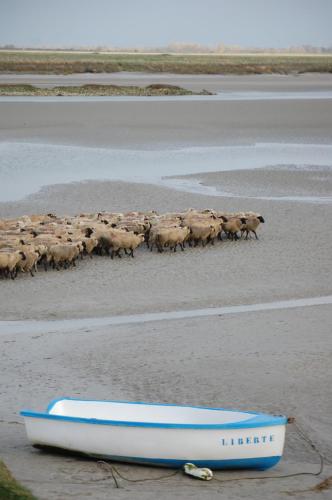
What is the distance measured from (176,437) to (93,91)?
51.8 m

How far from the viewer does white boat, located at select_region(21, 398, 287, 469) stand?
29.2 feet

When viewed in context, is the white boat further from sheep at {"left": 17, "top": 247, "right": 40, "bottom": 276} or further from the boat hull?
sheep at {"left": 17, "top": 247, "right": 40, "bottom": 276}

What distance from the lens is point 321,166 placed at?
3106 cm

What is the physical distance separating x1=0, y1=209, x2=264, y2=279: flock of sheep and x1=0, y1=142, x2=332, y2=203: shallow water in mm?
5220

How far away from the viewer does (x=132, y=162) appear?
32125 mm

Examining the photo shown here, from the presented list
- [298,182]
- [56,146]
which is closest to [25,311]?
[298,182]

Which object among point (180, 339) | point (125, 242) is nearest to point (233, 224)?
point (125, 242)

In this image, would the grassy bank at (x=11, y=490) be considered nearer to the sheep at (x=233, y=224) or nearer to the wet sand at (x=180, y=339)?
the wet sand at (x=180, y=339)

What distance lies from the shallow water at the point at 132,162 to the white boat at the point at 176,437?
53.1 ft

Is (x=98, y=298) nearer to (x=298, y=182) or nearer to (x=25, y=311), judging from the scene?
(x=25, y=311)

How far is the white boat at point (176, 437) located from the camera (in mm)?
8914

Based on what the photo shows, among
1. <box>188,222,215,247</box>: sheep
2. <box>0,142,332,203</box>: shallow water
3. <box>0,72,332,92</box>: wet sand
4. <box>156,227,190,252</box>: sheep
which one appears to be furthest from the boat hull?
<box>0,72,332,92</box>: wet sand

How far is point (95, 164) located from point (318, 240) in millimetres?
12643

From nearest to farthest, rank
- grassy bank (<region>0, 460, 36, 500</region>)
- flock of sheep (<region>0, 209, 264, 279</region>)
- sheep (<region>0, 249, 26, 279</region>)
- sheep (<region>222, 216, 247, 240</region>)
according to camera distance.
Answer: grassy bank (<region>0, 460, 36, 500</region>), sheep (<region>0, 249, 26, 279</region>), flock of sheep (<region>0, 209, 264, 279</region>), sheep (<region>222, 216, 247, 240</region>)
